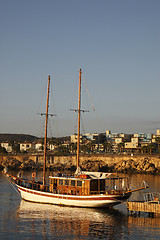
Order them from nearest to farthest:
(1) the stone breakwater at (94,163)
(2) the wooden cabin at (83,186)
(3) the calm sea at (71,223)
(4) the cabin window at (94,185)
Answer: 1. (3) the calm sea at (71,223)
2. (2) the wooden cabin at (83,186)
3. (4) the cabin window at (94,185)
4. (1) the stone breakwater at (94,163)

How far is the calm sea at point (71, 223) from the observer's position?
32.1m

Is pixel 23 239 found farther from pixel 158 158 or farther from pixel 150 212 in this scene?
pixel 158 158

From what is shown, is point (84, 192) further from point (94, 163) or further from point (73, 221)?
point (94, 163)

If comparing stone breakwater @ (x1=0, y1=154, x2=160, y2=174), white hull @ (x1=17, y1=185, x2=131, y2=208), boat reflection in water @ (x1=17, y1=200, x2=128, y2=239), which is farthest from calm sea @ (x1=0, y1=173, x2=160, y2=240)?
stone breakwater @ (x1=0, y1=154, x2=160, y2=174)

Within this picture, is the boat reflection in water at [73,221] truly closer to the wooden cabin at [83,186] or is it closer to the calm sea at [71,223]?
the calm sea at [71,223]

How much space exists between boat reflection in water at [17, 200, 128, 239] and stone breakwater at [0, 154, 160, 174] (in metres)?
71.7

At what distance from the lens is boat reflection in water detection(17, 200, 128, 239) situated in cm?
3288

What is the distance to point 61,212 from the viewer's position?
139 ft

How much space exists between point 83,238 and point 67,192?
15.3 m

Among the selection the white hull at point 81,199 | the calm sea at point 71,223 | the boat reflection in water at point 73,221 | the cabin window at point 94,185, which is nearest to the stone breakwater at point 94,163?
the white hull at point 81,199

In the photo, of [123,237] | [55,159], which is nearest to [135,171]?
[55,159]

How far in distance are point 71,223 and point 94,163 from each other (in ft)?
296

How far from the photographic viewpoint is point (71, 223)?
36.8 meters

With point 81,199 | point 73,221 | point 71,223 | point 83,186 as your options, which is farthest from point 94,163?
point 71,223
